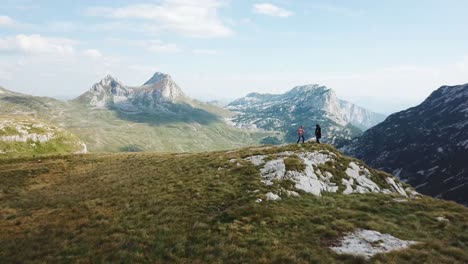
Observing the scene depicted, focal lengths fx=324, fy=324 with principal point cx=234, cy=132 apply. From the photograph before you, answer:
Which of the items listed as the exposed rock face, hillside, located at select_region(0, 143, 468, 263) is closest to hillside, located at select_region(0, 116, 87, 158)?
the exposed rock face

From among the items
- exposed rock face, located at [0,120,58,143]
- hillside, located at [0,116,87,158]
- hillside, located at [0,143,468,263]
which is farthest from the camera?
exposed rock face, located at [0,120,58,143]

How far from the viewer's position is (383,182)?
134 feet

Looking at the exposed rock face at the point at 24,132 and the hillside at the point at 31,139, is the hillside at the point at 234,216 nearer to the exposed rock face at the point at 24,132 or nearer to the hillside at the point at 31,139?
the hillside at the point at 31,139

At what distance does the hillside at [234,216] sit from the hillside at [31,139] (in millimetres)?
103425

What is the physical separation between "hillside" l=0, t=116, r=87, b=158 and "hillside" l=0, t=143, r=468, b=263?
103 meters

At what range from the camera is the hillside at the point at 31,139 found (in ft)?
432

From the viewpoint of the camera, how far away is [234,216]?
24281 mm

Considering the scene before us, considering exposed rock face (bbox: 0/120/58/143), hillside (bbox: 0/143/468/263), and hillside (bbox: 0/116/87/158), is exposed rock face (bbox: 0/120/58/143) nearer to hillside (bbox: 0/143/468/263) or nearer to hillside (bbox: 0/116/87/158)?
hillside (bbox: 0/116/87/158)

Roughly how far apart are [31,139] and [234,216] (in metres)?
148

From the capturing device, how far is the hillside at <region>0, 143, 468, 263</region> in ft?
62.4

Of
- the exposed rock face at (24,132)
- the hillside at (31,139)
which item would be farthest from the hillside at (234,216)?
the exposed rock face at (24,132)

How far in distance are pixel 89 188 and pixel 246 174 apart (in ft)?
60.5

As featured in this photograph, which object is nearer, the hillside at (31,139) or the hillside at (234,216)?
the hillside at (234,216)

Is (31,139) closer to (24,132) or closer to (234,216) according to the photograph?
(24,132)
